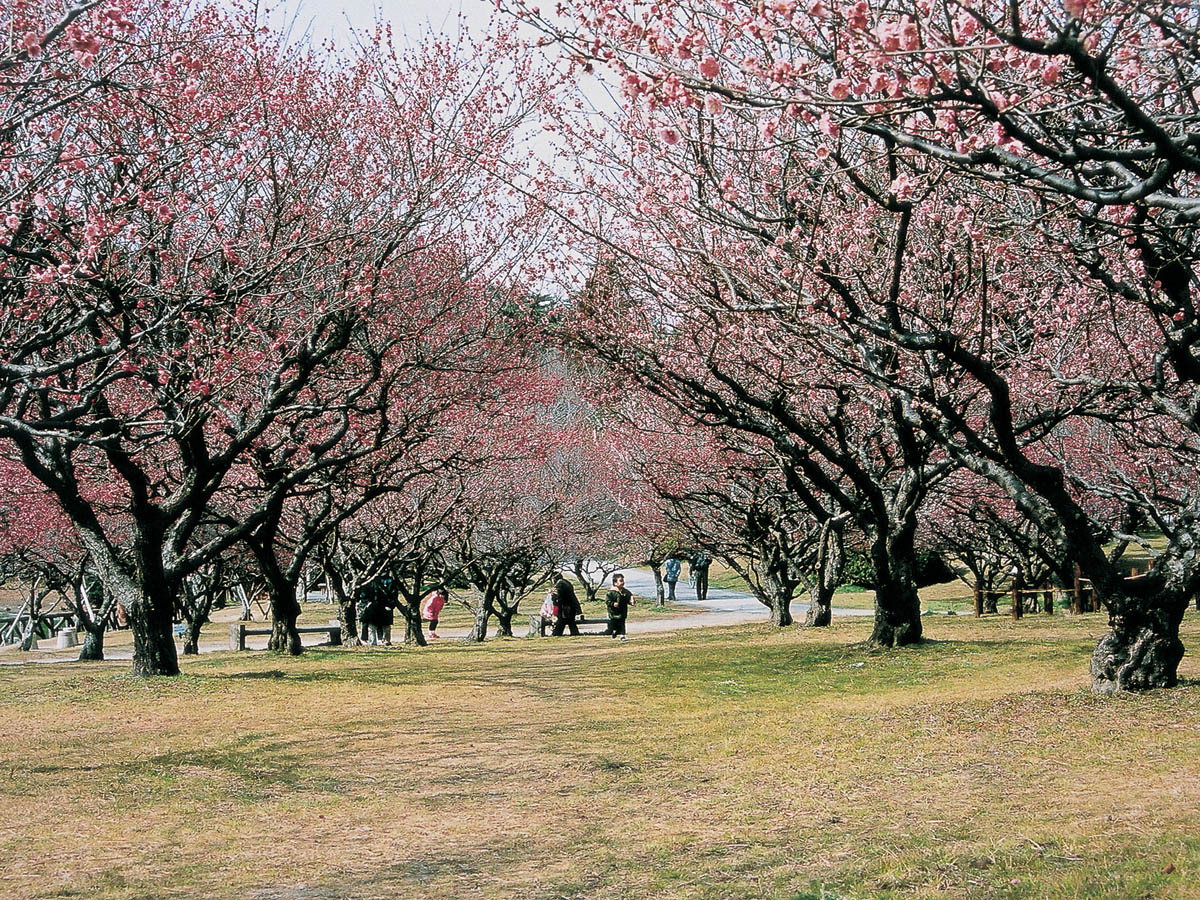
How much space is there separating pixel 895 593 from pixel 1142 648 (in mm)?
6908

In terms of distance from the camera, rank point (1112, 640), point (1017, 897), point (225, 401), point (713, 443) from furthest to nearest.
Answer: 1. point (713, 443)
2. point (225, 401)
3. point (1112, 640)
4. point (1017, 897)

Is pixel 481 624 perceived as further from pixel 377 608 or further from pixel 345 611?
pixel 345 611

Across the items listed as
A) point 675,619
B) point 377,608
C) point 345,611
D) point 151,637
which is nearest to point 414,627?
point 377,608

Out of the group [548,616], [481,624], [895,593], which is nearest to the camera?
[895,593]

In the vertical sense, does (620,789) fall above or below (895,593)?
below

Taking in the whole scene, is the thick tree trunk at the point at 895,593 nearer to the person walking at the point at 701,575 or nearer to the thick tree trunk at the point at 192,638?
the thick tree trunk at the point at 192,638

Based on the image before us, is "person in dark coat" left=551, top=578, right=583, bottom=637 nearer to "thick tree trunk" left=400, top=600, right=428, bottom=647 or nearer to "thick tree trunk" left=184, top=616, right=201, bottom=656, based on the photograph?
"thick tree trunk" left=400, top=600, right=428, bottom=647

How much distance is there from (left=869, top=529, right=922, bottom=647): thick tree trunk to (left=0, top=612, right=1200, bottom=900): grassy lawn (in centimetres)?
258

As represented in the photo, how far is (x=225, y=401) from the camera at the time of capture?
17.5m

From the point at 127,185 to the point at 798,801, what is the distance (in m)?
9.97

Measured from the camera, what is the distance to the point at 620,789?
7984 millimetres

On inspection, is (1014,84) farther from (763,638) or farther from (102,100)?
(763,638)

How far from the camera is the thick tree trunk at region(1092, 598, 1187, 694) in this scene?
10.1 m

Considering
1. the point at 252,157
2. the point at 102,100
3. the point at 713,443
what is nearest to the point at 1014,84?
the point at 102,100
